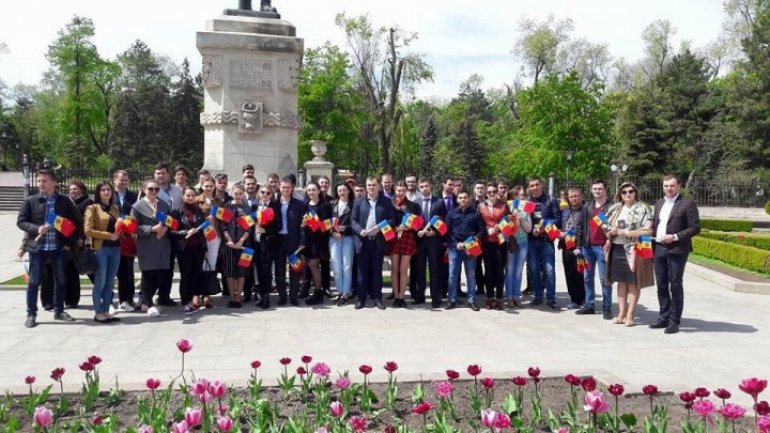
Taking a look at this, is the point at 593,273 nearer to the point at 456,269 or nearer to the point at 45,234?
the point at 456,269

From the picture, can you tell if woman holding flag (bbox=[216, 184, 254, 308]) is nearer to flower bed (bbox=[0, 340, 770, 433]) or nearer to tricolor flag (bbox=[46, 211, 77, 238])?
tricolor flag (bbox=[46, 211, 77, 238])

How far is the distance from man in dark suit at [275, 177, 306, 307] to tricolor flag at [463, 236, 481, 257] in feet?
8.20

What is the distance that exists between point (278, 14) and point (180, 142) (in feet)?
141

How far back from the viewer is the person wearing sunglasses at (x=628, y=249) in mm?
8547

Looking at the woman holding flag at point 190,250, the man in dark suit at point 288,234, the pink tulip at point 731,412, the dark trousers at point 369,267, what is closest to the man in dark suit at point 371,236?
the dark trousers at point 369,267

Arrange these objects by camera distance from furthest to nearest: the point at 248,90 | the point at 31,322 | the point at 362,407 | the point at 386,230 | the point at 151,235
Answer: the point at 248,90 → the point at 386,230 → the point at 151,235 → the point at 31,322 → the point at 362,407

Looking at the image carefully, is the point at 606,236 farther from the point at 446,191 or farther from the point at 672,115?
the point at 672,115

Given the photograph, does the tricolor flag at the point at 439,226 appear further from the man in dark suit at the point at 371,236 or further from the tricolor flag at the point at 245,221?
the tricolor flag at the point at 245,221

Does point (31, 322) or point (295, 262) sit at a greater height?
point (295, 262)

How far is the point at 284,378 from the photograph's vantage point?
5.11 metres

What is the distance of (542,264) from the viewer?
10094 millimetres

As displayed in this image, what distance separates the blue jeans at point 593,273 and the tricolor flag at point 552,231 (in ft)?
1.54

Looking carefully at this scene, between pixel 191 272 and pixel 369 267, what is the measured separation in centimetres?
261

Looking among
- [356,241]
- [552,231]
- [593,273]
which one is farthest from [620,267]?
[356,241]
